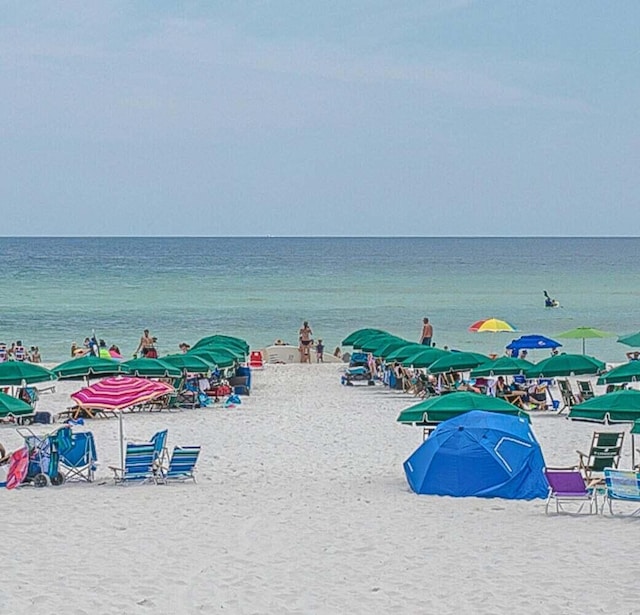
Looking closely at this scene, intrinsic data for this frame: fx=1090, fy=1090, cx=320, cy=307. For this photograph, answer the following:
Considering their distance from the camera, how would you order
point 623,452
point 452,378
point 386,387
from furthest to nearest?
point 386,387 → point 452,378 → point 623,452

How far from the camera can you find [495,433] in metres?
11.5

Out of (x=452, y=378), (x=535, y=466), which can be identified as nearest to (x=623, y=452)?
(x=535, y=466)

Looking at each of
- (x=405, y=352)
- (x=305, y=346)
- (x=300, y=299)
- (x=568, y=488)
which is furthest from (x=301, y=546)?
(x=300, y=299)

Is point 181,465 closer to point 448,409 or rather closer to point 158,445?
point 158,445

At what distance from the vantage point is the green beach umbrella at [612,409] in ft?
37.7

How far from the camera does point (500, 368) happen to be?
18875mm

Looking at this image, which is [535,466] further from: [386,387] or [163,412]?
[386,387]

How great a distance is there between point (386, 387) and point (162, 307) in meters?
38.4

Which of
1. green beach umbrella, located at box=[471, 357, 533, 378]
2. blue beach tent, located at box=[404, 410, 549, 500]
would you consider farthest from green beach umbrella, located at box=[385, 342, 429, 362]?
blue beach tent, located at box=[404, 410, 549, 500]

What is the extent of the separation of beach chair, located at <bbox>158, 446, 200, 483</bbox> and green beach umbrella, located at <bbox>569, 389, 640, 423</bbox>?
4172 mm

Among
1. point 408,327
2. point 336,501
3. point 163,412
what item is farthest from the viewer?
point 408,327

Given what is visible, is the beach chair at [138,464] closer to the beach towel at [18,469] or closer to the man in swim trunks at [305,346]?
the beach towel at [18,469]

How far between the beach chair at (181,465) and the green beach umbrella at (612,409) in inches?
164

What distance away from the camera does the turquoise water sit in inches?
1791
